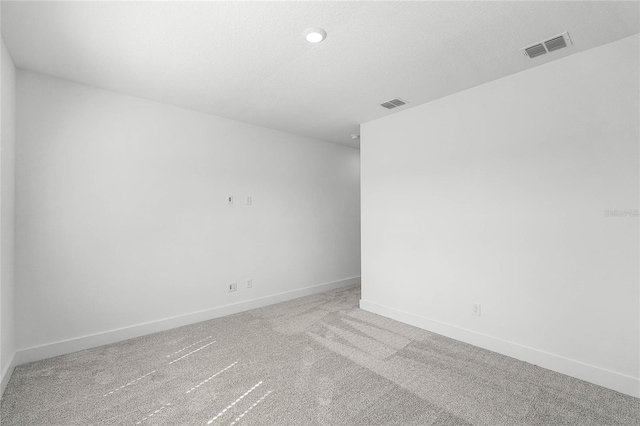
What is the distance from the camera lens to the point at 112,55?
7.68ft

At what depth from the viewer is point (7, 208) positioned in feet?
7.60

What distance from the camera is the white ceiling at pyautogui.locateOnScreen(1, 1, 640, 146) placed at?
72.6 inches

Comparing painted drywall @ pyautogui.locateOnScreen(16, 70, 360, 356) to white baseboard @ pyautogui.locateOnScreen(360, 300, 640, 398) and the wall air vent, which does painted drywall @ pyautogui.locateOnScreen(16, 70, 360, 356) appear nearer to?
white baseboard @ pyautogui.locateOnScreen(360, 300, 640, 398)

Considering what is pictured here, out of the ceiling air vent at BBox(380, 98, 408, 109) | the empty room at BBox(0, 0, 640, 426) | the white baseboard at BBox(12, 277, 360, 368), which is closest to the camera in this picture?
the empty room at BBox(0, 0, 640, 426)

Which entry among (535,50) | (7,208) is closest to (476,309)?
(535,50)

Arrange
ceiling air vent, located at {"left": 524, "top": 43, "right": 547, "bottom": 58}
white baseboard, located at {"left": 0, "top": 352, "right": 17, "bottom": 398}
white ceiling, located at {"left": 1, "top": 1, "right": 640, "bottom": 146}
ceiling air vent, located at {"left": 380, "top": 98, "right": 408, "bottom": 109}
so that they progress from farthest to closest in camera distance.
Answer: ceiling air vent, located at {"left": 380, "top": 98, "right": 408, "bottom": 109}, ceiling air vent, located at {"left": 524, "top": 43, "right": 547, "bottom": 58}, white baseboard, located at {"left": 0, "top": 352, "right": 17, "bottom": 398}, white ceiling, located at {"left": 1, "top": 1, "right": 640, "bottom": 146}

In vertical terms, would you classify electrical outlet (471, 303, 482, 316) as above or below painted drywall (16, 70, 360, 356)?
below

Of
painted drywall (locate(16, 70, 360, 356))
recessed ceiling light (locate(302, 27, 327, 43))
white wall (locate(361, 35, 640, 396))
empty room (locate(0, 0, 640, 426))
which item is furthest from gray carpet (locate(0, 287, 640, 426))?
recessed ceiling light (locate(302, 27, 327, 43))

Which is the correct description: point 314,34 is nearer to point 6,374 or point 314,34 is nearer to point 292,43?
point 292,43

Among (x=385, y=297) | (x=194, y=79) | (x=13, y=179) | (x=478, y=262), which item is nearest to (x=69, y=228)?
(x=13, y=179)

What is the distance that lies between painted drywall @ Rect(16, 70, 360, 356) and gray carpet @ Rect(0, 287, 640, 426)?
1.74ft

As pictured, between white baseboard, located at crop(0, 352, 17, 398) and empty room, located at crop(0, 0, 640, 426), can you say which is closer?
empty room, located at crop(0, 0, 640, 426)

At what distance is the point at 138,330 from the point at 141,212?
1.28 m

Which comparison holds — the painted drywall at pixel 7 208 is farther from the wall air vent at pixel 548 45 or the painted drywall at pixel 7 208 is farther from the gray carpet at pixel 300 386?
the wall air vent at pixel 548 45
